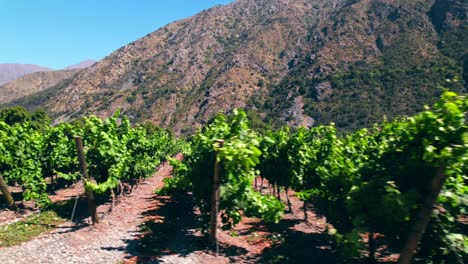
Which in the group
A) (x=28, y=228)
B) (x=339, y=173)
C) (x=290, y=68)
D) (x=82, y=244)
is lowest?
(x=82, y=244)

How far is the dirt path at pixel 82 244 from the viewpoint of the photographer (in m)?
9.89

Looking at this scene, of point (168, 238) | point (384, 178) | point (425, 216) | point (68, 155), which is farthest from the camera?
point (68, 155)

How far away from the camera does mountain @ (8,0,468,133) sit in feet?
259

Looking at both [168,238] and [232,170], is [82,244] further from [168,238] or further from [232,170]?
[232,170]

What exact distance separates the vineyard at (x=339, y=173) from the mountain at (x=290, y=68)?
174ft

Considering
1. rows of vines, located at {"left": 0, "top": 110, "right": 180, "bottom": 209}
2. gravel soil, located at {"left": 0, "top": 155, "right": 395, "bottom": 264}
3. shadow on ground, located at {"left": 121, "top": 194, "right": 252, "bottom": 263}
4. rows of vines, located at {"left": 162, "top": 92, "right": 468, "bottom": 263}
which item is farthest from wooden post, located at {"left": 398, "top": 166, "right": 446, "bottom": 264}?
Result: rows of vines, located at {"left": 0, "top": 110, "right": 180, "bottom": 209}

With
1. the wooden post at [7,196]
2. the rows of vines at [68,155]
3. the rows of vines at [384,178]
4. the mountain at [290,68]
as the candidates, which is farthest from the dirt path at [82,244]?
the mountain at [290,68]

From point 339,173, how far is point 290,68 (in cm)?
11342

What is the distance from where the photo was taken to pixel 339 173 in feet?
30.3

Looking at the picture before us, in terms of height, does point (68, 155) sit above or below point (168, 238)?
above

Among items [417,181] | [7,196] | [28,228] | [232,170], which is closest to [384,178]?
[417,181]

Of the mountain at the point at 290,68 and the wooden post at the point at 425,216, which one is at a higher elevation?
the mountain at the point at 290,68

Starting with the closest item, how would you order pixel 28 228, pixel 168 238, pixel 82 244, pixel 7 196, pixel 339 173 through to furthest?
pixel 339 173 < pixel 82 244 < pixel 168 238 < pixel 28 228 < pixel 7 196

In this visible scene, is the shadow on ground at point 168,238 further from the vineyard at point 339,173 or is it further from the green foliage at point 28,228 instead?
the green foliage at point 28,228
